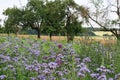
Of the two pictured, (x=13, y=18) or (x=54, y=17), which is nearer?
(x=54, y=17)

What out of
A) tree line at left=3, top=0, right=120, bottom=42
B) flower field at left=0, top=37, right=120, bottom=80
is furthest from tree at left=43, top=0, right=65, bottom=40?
flower field at left=0, top=37, right=120, bottom=80

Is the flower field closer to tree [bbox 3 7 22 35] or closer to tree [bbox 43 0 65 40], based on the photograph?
tree [bbox 43 0 65 40]

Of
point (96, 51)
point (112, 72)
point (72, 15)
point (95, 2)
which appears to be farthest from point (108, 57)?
point (72, 15)

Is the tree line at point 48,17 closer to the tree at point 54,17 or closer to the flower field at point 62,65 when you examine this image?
the tree at point 54,17

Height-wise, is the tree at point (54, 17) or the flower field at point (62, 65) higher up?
the tree at point (54, 17)

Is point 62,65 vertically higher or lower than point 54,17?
lower

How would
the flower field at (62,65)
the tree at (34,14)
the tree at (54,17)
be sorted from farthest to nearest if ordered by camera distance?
the tree at (34,14) → the tree at (54,17) → the flower field at (62,65)

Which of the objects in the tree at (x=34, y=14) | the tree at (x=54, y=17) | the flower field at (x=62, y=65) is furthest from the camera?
the tree at (x=34, y=14)

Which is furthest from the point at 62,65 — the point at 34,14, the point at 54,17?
the point at 34,14

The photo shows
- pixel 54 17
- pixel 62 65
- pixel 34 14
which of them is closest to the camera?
pixel 62 65

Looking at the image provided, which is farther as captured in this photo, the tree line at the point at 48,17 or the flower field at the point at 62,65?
the tree line at the point at 48,17

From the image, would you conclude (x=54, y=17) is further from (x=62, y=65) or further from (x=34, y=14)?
(x=62, y=65)

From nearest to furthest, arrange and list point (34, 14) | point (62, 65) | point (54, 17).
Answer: point (62, 65)
point (54, 17)
point (34, 14)

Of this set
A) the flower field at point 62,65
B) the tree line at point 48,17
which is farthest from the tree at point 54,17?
the flower field at point 62,65
